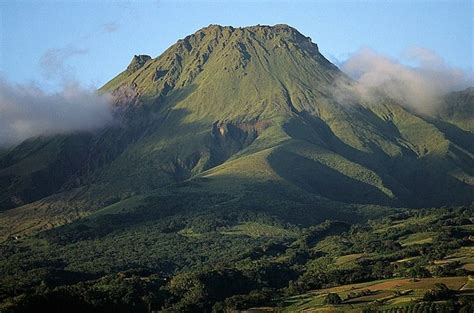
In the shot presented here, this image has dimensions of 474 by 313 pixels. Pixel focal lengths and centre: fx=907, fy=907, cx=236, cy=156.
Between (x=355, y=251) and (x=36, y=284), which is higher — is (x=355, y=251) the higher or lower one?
the lower one

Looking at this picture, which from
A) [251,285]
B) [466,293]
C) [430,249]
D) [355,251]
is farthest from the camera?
[355,251]

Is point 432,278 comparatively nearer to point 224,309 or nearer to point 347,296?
point 347,296

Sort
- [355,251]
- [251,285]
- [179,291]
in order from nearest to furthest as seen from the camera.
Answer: [179,291] < [251,285] < [355,251]

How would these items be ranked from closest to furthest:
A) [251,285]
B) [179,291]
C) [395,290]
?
[395,290]
[179,291]
[251,285]

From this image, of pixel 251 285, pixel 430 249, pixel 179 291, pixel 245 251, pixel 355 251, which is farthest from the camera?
pixel 245 251

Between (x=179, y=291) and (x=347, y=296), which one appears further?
(x=179, y=291)

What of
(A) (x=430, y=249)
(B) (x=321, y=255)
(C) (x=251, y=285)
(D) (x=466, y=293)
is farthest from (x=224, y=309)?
(B) (x=321, y=255)

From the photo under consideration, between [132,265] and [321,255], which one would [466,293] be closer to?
[321,255]

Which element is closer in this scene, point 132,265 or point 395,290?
point 395,290

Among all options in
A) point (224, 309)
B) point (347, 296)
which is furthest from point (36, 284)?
point (347, 296)
